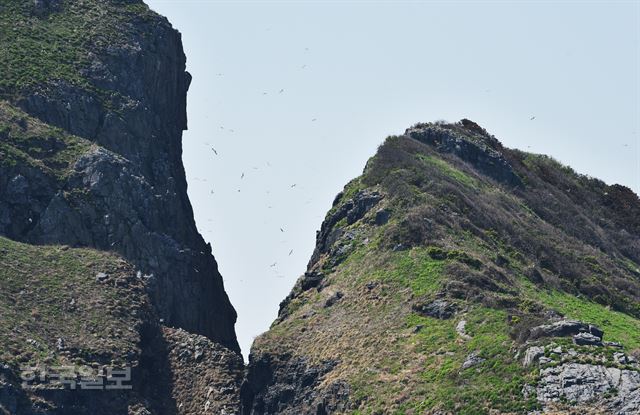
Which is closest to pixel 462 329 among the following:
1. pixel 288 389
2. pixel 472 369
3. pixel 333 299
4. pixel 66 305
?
pixel 472 369

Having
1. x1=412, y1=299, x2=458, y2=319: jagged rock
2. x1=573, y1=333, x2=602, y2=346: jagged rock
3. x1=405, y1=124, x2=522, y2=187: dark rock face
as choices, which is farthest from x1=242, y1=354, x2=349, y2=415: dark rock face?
x1=405, y1=124, x2=522, y2=187: dark rock face

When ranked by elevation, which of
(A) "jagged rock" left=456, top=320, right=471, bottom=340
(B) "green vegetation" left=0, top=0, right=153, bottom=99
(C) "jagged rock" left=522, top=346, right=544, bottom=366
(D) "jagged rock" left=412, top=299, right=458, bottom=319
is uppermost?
(B) "green vegetation" left=0, top=0, right=153, bottom=99

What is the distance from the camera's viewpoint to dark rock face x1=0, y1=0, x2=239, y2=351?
15025 centimetres

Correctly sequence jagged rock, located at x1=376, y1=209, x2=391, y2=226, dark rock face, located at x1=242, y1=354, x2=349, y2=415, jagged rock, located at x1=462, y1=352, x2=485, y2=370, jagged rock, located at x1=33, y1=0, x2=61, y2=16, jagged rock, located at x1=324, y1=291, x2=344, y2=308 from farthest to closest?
jagged rock, located at x1=33, y1=0, x2=61, y2=16 → jagged rock, located at x1=376, y1=209, x2=391, y2=226 → jagged rock, located at x1=324, y1=291, x2=344, y2=308 → dark rock face, located at x1=242, y1=354, x2=349, y2=415 → jagged rock, located at x1=462, y1=352, x2=485, y2=370

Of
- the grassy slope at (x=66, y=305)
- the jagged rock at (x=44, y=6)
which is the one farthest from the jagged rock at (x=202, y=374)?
the jagged rock at (x=44, y=6)

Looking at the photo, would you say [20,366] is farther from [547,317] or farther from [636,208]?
[636,208]

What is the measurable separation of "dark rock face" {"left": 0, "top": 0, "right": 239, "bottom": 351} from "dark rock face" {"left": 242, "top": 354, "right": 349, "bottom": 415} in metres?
17.1

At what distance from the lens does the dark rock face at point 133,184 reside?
150m

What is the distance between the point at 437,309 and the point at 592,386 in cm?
2089

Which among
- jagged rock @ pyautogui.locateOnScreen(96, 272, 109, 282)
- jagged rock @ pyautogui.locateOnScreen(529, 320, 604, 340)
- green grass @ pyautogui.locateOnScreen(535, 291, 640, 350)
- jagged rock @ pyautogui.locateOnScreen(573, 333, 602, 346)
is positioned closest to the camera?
jagged rock @ pyautogui.locateOnScreen(573, 333, 602, 346)

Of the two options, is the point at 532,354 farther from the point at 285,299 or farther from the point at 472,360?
the point at 285,299

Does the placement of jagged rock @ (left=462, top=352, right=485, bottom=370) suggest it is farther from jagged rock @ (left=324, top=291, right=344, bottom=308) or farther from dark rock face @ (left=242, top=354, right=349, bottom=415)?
jagged rock @ (left=324, top=291, right=344, bottom=308)

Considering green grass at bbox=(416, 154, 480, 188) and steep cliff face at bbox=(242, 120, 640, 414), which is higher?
green grass at bbox=(416, 154, 480, 188)

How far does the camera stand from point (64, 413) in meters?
131
